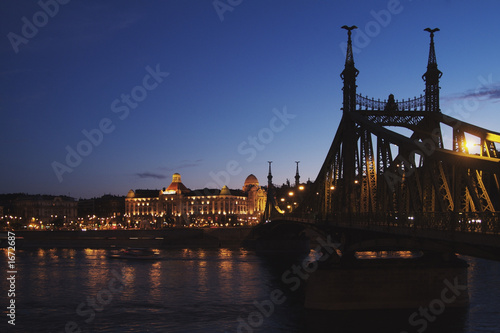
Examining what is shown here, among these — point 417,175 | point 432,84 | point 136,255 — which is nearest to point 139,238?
point 136,255

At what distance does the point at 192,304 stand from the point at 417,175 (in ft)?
61.4

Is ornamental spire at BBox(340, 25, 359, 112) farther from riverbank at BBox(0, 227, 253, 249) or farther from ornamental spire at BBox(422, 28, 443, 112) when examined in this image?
riverbank at BBox(0, 227, 253, 249)

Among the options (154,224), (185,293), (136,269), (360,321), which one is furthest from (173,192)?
(360,321)

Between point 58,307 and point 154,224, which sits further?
point 154,224

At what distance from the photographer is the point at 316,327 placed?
31.0 metres

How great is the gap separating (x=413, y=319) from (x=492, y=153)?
35.0ft

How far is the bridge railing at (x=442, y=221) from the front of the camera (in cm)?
1838

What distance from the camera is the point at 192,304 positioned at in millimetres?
38281

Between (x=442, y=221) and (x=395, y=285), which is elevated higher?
(x=442, y=221)

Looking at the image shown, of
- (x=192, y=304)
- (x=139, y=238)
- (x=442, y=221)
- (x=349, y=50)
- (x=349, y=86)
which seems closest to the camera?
(x=442, y=221)

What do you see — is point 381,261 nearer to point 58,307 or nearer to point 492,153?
point 492,153

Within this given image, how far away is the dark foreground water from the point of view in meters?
31.2

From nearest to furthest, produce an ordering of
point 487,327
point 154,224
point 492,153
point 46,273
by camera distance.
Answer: point 492,153
point 487,327
point 46,273
point 154,224

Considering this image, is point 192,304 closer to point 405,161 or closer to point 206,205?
point 405,161
